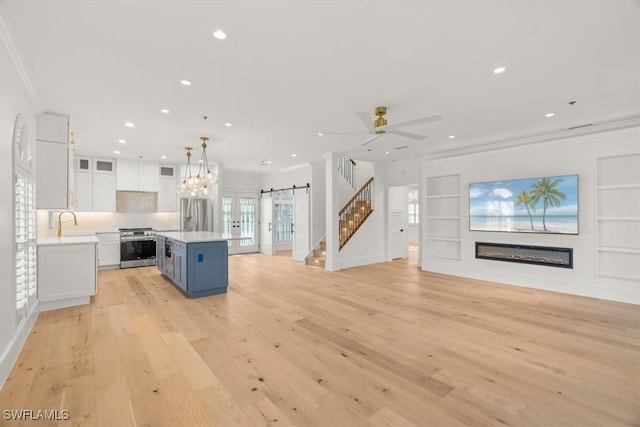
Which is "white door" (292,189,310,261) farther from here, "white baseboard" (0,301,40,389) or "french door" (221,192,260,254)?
"white baseboard" (0,301,40,389)

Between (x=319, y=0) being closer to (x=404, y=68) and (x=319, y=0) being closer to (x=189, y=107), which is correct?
(x=404, y=68)

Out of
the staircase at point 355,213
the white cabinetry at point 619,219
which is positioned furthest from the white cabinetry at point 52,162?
the white cabinetry at point 619,219

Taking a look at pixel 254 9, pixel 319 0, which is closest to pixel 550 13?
pixel 319 0

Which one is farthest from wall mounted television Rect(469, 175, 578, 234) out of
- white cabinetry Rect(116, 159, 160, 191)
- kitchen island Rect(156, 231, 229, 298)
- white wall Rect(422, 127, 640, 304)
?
white cabinetry Rect(116, 159, 160, 191)

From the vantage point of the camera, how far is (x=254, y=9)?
225 cm

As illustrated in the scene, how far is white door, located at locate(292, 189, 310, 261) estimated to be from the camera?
875 centimetres

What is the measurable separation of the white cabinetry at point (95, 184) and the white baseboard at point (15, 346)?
14.5 feet

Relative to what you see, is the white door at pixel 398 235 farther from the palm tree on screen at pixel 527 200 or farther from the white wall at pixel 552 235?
the palm tree on screen at pixel 527 200

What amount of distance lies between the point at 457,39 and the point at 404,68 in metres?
0.60

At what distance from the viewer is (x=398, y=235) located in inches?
356

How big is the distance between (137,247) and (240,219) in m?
3.36

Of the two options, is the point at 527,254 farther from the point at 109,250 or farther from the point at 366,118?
the point at 109,250

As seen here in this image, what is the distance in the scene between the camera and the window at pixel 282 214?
10.2 m

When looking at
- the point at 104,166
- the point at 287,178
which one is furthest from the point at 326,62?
the point at 104,166
